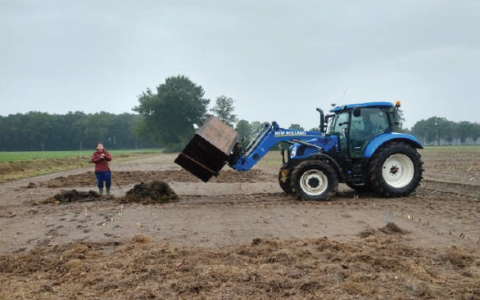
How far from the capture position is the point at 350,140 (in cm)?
1213

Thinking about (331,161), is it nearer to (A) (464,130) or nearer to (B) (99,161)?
(B) (99,161)

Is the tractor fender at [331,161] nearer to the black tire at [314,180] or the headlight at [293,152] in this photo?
the black tire at [314,180]

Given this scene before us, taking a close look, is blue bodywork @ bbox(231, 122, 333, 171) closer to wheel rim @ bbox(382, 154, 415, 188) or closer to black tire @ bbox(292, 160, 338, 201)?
black tire @ bbox(292, 160, 338, 201)

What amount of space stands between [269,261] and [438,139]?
142m

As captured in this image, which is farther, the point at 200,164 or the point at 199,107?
the point at 199,107

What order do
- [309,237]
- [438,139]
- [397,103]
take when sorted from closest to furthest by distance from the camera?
1. [309,237]
2. [397,103]
3. [438,139]

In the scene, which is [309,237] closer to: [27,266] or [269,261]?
[269,261]

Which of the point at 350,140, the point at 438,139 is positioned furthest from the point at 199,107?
the point at 438,139

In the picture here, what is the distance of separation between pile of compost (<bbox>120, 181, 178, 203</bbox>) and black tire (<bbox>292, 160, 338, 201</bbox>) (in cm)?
352

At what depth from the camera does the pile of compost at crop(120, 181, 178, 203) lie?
464 inches

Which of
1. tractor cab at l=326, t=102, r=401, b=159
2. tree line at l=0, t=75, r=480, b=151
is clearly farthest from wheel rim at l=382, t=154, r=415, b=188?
tree line at l=0, t=75, r=480, b=151

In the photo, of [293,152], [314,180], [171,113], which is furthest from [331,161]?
[171,113]

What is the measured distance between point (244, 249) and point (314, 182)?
573 cm

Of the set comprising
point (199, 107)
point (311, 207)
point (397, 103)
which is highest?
point (199, 107)
